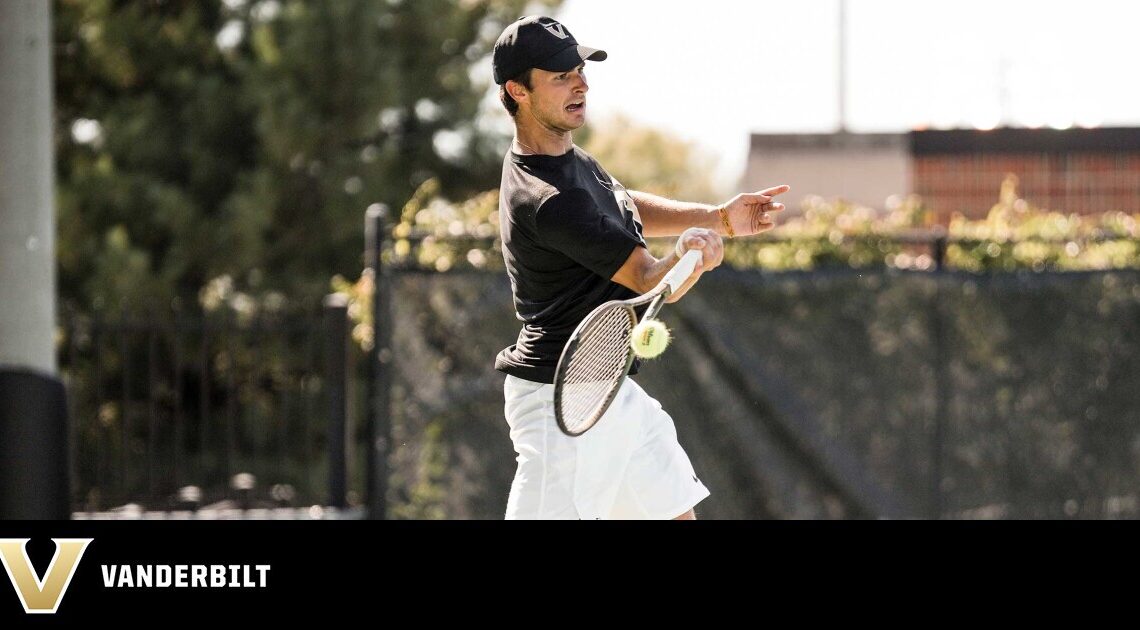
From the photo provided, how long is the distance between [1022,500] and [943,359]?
87 cm

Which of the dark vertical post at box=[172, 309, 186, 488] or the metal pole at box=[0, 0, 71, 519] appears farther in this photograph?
the dark vertical post at box=[172, 309, 186, 488]

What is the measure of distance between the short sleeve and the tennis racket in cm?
12

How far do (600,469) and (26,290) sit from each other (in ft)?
11.6

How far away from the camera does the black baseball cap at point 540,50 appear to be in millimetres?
4047

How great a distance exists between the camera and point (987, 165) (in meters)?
21.3

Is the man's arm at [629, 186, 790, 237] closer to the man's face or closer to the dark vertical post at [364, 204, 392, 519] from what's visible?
the man's face

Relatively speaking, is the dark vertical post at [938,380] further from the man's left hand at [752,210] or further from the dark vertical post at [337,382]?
the man's left hand at [752,210]

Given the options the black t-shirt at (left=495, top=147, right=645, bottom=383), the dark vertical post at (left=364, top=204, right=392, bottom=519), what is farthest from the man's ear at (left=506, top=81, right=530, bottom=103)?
the dark vertical post at (left=364, top=204, right=392, bottom=519)

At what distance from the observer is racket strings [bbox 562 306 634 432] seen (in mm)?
4023

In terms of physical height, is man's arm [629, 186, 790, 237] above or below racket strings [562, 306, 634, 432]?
above
